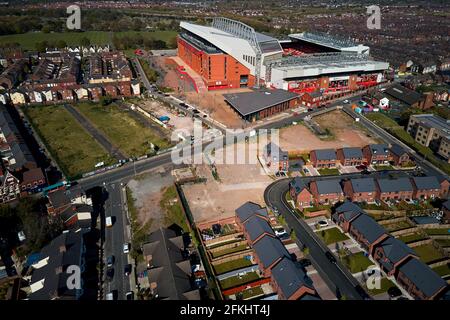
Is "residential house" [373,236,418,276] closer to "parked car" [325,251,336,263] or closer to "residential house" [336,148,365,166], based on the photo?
"parked car" [325,251,336,263]

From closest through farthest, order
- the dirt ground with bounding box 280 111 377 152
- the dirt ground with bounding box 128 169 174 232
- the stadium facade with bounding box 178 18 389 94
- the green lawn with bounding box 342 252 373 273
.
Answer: the green lawn with bounding box 342 252 373 273, the dirt ground with bounding box 128 169 174 232, the dirt ground with bounding box 280 111 377 152, the stadium facade with bounding box 178 18 389 94

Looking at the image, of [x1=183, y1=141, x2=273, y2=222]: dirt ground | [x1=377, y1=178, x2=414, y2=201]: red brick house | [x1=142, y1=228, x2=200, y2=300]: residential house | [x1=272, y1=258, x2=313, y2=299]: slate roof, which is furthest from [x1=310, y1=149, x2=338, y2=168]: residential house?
[x1=142, y1=228, x2=200, y2=300]: residential house

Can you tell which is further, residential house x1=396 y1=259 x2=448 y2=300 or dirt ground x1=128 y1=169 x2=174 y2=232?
dirt ground x1=128 y1=169 x2=174 y2=232

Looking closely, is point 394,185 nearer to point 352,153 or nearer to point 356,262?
point 352,153

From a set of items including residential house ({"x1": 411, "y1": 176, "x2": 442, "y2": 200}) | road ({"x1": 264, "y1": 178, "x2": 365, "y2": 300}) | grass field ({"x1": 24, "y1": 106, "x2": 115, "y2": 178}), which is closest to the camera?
road ({"x1": 264, "y1": 178, "x2": 365, "y2": 300})

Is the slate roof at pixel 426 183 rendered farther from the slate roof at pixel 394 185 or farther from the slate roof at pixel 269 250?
the slate roof at pixel 269 250

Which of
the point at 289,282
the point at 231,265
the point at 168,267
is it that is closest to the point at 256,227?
the point at 231,265

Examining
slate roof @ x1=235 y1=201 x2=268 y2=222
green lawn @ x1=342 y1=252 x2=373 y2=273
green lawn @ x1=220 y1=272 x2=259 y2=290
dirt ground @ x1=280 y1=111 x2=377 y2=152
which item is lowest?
green lawn @ x1=220 y1=272 x2=259 y2=290

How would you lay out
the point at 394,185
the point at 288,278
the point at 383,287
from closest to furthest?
the point at 288,278
the point at 383,287
the point at 394,185
